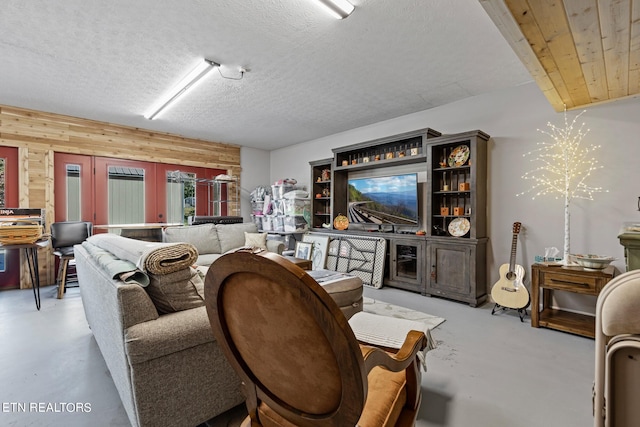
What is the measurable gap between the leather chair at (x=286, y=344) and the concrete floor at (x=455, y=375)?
1003mm

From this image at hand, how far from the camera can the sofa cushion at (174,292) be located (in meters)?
1.44

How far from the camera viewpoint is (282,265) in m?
0.63

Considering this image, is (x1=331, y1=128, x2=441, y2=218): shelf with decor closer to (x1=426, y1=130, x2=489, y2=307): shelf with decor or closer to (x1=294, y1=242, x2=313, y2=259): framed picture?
(x1=426, y1=130, x2=489, y2=307): shelf with decor

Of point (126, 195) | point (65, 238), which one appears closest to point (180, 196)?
point (126, 195)

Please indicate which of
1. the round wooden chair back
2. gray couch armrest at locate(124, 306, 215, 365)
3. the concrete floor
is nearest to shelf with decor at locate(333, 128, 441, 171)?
the concrete floor

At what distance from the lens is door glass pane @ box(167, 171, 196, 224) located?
578cm

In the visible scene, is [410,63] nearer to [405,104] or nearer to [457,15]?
[457,15]

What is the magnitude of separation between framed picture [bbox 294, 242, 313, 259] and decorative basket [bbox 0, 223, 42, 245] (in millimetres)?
3449

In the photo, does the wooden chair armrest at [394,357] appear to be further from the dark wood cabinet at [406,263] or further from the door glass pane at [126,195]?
the door glass pane at [126,195]

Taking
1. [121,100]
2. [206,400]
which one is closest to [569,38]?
[206,400]

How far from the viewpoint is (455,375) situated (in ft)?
6.70

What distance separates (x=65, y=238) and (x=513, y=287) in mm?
5858

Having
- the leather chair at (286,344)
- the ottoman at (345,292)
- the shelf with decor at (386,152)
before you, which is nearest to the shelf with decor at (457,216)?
the shelf with decor at (386,152)

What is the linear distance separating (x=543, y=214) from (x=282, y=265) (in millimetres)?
3745
